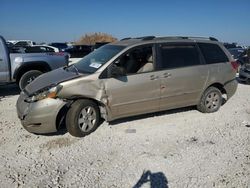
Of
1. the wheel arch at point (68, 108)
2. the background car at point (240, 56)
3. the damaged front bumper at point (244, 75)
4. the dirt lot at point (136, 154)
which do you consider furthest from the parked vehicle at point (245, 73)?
the wheel arch at point (68, 108)

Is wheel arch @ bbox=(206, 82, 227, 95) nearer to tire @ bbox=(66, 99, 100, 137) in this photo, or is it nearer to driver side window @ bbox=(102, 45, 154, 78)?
driver side window @ bbox=(102, 45, 154, 78)

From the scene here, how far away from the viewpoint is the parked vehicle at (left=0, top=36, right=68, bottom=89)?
8.22 meters

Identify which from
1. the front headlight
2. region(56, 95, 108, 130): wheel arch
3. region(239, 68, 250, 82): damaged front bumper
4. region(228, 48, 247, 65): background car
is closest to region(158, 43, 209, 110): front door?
region(56, 95, 108, 130): wheel arch

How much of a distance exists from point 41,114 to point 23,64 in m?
4.20

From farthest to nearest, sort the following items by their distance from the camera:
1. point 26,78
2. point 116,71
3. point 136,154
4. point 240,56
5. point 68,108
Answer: point 240,56
point 26,78
point 116,71
point 68,108
point 136,154

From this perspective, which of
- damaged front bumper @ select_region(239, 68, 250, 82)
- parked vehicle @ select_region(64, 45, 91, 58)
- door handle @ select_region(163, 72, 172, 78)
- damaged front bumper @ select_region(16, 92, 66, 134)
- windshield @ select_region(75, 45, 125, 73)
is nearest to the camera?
damaged front bumper @ select_region(16, 92, 66, 134)

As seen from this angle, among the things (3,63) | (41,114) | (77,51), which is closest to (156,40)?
(41,114)

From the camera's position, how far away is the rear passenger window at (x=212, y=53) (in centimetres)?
649

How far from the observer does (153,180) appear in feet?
12.4

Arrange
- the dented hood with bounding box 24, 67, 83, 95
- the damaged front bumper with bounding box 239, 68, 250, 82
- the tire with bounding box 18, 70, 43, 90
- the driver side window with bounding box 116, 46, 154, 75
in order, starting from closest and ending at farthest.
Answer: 1. the dented hood with bounding box 24, 67, 83, 95
2. the driver side window with bounding box 116, 46, 154, 75
3. the tire with bounding box 18, 70, 43, 90
4. the damaged front bumper with bounding box 239, 68, 250, 82

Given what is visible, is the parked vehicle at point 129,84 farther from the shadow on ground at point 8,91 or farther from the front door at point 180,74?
the shadow on ground at point 8,91

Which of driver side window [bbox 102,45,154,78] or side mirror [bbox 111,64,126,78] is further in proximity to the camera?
driver side window [bbox 102,45,154,78]

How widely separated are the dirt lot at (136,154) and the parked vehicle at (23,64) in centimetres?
237

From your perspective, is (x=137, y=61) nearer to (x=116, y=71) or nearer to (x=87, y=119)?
(x=116, y=71)
